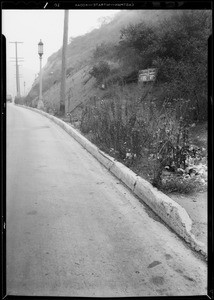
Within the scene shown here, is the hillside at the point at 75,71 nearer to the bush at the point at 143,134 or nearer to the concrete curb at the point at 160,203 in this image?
the bush at the point at 143,134

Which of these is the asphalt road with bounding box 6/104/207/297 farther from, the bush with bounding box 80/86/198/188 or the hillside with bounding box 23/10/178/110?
the hillside with bounding box 23/10/178/110

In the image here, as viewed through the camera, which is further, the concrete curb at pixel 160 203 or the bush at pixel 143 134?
the bush at pixel 143 134

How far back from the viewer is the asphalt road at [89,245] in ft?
7.78

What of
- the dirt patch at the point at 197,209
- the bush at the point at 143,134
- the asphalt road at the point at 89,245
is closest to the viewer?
the asphalt road at the point at 89,245

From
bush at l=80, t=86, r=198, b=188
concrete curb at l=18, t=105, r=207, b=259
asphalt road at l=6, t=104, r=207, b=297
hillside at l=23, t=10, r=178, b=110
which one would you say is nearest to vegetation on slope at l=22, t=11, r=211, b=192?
bush at l=80, t=86, r=198, b=188

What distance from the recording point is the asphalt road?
2371 mm

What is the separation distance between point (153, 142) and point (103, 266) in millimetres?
3442

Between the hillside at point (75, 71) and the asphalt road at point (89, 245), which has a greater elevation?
the hillside at point (75, 71)

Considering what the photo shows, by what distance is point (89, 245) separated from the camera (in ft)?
9.77

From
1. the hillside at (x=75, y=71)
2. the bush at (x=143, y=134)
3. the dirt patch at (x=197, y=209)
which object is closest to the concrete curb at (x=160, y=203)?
the dirt patch at (x=197, y=209)

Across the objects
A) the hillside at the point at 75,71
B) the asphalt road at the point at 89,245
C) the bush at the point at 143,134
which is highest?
the hillside at the point at 75,71

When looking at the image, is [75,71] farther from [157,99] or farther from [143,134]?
[143,134]

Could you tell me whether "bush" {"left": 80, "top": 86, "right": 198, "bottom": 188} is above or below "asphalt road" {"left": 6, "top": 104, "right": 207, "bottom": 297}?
above
